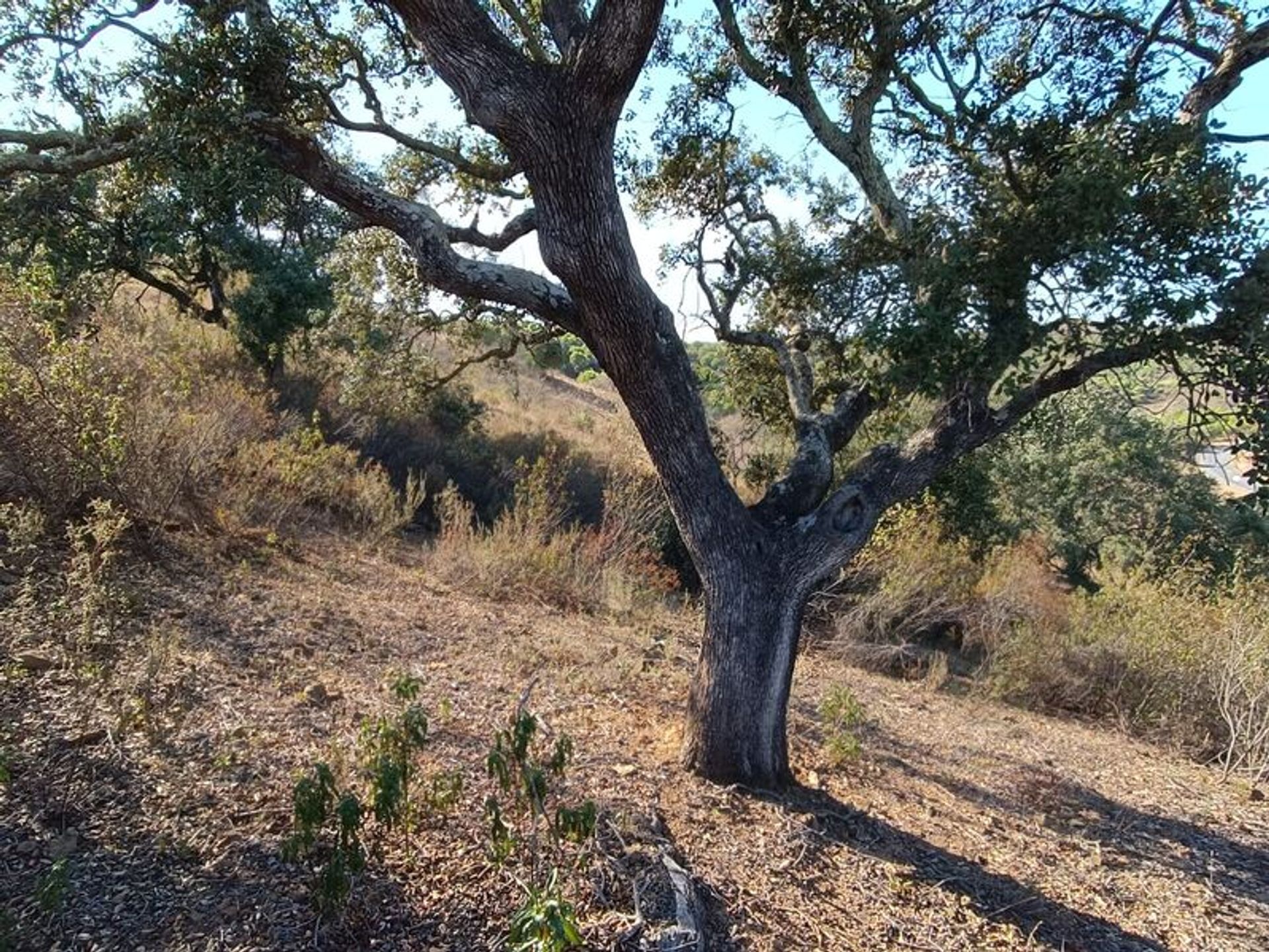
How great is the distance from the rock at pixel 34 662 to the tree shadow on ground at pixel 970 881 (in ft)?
12.7

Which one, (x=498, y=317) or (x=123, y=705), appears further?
(x=498, y=317)

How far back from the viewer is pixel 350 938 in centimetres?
239

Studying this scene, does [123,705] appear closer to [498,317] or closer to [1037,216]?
[498,317]

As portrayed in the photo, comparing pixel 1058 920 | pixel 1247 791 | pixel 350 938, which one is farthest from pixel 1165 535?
pixel 350 938

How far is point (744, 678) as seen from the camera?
3.75 m

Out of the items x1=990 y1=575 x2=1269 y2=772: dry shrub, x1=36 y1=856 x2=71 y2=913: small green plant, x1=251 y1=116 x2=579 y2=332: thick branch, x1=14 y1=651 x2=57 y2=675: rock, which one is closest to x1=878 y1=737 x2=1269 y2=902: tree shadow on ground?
x1=990 y1=575 x2=1269 y2=772: dry shrub

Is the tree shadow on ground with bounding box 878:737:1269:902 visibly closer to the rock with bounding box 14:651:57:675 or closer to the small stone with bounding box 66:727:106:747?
the small stone with bounding box 66:727:106:747

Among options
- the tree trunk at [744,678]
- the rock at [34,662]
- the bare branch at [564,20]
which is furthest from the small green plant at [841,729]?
the rock at [34,662]

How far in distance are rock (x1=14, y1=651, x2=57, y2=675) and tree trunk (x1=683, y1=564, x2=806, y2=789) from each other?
134 inches

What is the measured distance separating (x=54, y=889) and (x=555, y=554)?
5.62m

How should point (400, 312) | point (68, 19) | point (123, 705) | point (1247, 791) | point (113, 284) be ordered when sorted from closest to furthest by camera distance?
point (123, 705), point (68, 19), point (1247, 791), point (400, 312), point (113, 284)

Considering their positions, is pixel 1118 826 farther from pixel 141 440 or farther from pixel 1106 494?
pixel 1106 494

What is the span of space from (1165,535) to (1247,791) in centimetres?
793

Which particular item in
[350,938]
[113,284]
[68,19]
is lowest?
[350,938]
